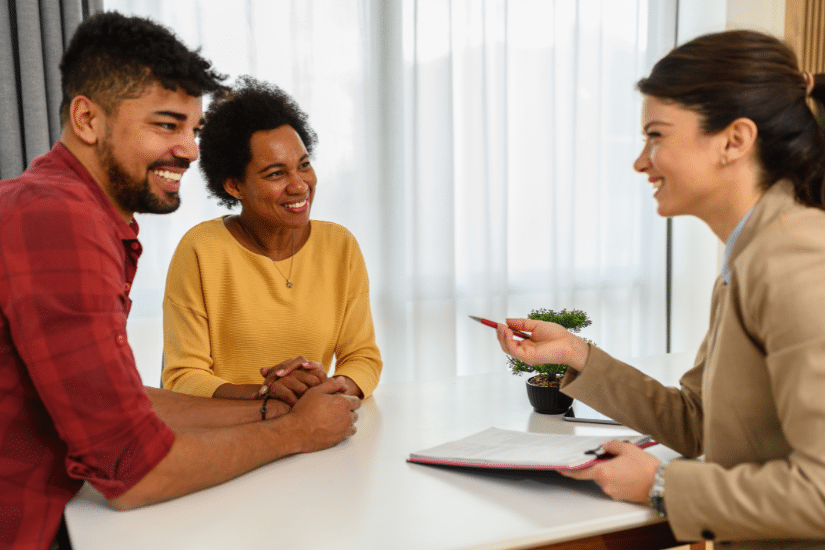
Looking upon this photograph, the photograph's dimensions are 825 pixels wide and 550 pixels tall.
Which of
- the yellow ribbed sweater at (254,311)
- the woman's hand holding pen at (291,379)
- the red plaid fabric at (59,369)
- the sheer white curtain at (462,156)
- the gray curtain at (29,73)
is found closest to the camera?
the red plaid fabric at (59,369)

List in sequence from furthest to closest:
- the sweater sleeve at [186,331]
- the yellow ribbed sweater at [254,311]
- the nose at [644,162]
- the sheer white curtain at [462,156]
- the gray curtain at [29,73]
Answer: the sheer white curtain at [462,156], the gray curtain at [29,73], the yellow ribbed sweater at [254,311], the sweater sleeve at [186,331], the nose at [644,162]

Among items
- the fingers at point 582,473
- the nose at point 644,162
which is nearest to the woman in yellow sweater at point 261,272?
the fingers at point 582,473

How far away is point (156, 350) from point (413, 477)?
1992 mm

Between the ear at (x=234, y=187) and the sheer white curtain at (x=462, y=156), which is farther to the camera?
the sheer white curtain at (x=462, y=156)

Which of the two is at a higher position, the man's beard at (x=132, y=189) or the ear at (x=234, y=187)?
the man's beard at (x=132, y=189)

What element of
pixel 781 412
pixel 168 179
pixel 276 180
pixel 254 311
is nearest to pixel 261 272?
pixel 254 311

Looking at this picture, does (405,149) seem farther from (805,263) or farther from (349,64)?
(805,263)

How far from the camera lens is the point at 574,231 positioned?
3.42 metres

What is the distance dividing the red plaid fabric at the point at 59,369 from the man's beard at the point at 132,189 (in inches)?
6.1

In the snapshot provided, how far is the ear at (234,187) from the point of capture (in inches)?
74.5

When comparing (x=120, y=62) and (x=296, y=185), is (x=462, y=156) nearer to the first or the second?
(x=296, y=185)

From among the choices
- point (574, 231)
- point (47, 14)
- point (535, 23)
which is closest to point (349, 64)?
point (535, 23)

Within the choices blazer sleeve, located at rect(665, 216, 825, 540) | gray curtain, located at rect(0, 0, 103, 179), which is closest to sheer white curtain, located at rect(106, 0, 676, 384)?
gray curtain, located at rect(0, 0, 103, 179)

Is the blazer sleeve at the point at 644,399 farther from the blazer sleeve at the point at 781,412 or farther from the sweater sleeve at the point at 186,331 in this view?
the sweater sleeve at the point at 186,331
